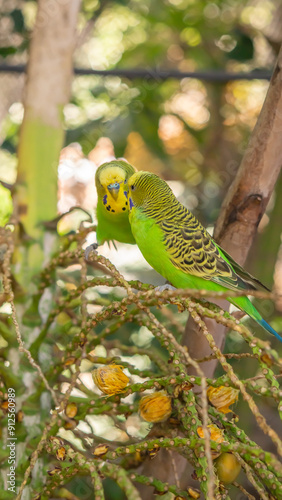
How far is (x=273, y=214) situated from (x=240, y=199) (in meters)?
0.43

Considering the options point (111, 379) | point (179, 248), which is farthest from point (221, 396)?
point (179, 248)

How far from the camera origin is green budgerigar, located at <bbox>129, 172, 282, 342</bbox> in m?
0.70

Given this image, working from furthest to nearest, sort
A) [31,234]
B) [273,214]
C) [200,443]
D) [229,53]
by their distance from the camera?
[229,53]
[273,214]
[31,234]
[200,443]

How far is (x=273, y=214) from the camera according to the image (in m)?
1.08

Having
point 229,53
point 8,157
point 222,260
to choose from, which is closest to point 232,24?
point 229,53

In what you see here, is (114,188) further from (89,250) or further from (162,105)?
(162,105)

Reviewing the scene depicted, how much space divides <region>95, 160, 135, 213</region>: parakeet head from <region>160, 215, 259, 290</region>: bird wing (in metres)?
0.11

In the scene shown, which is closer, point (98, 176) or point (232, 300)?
point (232, 300)

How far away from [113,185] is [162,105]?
0.85 m

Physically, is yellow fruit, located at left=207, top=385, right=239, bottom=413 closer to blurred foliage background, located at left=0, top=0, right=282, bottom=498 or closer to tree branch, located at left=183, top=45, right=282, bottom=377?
tree branch, located at left=183, top=45, right=282, bottom=377

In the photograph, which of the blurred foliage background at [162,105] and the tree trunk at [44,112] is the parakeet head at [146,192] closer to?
the tree trunk at [44,112]

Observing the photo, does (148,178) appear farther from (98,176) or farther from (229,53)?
(229,53)

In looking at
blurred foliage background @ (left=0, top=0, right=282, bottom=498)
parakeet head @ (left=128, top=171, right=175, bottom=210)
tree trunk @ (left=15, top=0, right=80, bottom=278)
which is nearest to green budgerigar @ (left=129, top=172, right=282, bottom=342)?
parakeet head @ (left=128, top=171, right=175, bottom=210)

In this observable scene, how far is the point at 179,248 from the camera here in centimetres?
71
